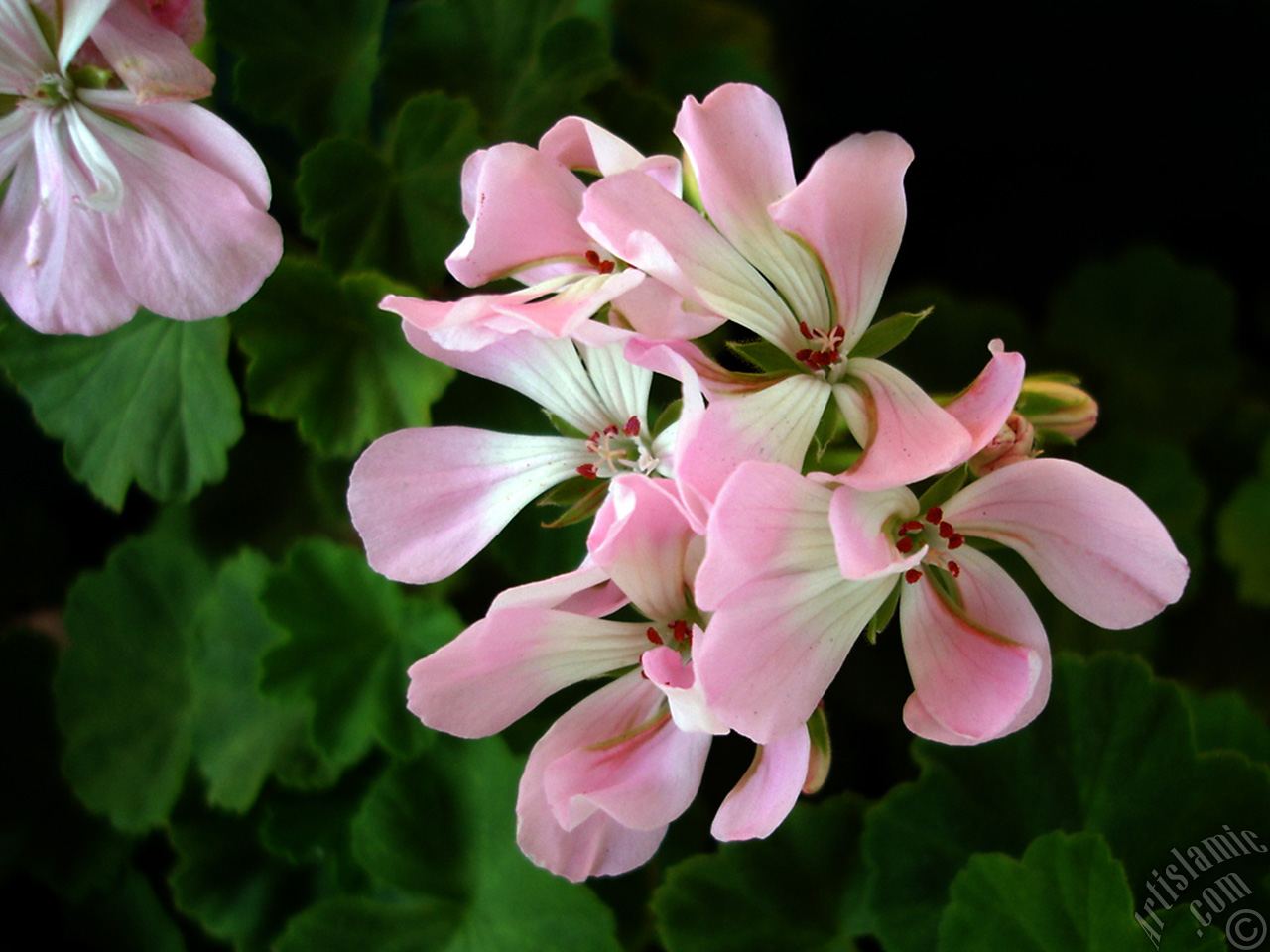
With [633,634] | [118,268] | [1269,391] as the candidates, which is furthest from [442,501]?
[1269,391]

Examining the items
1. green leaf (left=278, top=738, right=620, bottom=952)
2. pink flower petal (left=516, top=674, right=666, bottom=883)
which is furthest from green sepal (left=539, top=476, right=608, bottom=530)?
green leaf (left=278, top=738, right=620, bottom=952)

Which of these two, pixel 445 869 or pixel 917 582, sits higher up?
pixel 917 582

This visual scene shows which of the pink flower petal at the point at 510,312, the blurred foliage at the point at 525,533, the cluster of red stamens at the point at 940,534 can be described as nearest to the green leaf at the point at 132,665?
the blurred foliage at the point at 525,533

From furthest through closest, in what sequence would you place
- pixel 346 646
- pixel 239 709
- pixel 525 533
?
pixel 239 709 → pixel 346 646 → pixel 525 533

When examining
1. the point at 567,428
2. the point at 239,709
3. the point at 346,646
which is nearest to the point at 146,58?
the point at 567,428

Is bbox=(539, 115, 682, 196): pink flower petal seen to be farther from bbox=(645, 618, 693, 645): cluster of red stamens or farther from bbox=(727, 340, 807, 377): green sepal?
bbox=(645, 618, 693, 645): cluster of red stamens

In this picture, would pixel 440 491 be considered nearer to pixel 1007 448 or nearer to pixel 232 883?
pixel 1007 448

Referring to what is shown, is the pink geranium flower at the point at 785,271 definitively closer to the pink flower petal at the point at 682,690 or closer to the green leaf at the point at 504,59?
the pink flower petal at the point at 682,690
